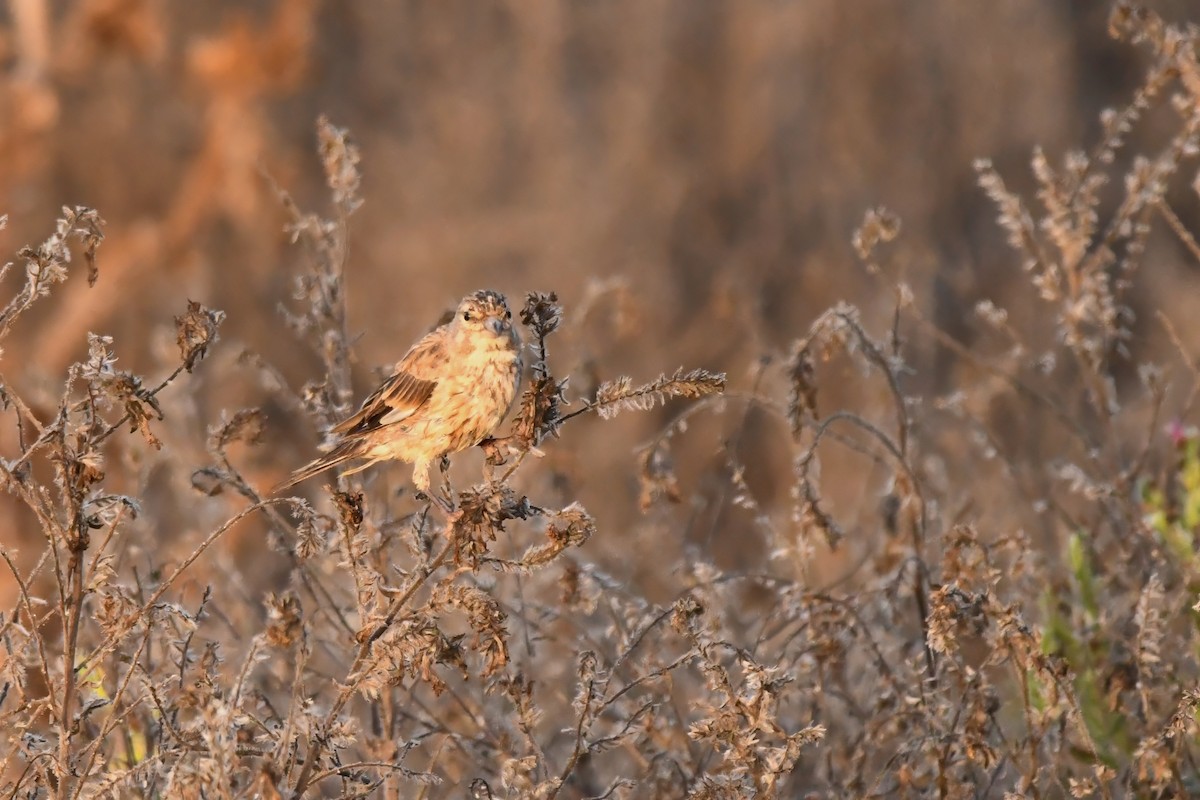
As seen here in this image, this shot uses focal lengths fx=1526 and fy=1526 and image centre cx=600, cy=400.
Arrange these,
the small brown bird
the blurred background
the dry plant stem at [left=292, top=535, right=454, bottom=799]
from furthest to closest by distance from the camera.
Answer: the blurred background < the small brown bird < the dry plant stem at [left=292, top=535, right=454, bottom=799]

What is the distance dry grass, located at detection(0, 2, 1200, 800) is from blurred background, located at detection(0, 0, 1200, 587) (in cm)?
314

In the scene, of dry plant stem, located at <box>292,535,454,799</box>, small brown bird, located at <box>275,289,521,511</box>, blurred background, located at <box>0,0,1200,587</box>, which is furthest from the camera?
blurred background, located at <box>0,0,1200,587</box>

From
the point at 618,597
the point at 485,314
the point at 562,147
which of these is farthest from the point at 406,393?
the point at 562,147

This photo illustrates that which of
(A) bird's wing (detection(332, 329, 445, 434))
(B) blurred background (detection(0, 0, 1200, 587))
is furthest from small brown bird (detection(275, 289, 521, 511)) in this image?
(B) blurred background (detection(0, 0, 1200, 587))

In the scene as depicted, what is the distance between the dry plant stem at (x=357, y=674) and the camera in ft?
9.63

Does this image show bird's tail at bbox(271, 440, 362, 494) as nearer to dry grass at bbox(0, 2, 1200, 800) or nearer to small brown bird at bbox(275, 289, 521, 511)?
small brown bird at bbox(275, 289, 521, 511)

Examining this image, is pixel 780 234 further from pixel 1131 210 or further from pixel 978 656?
pixel 1131 210

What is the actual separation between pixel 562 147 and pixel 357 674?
374 inches

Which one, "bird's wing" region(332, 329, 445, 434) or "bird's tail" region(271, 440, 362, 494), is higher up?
"bird's wing" region(332, 329, 445, 434)

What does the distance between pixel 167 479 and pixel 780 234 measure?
16.8 feet

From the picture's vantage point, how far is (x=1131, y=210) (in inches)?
186

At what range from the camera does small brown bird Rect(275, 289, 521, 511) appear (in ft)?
13.0

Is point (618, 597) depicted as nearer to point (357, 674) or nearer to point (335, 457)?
point (335, 457)

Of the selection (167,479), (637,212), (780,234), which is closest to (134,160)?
(167,479)
